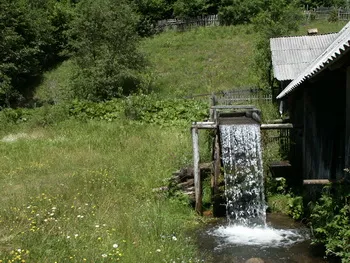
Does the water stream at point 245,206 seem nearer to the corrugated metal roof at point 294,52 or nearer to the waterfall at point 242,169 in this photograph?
the waterfall at point 242,169

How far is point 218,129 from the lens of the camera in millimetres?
10266

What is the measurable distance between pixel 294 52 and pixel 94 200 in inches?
437

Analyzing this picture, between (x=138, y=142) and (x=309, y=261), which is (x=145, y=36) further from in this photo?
(x=309, y=261)

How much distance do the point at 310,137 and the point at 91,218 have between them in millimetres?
5141

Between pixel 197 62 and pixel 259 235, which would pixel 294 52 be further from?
pixel 197 62

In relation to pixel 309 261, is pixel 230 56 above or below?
above

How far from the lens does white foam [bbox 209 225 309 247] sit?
8.20m

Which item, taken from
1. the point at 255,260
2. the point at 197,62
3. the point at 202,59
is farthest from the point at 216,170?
the point at 202,59

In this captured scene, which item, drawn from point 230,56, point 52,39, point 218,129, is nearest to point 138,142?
point 218,129

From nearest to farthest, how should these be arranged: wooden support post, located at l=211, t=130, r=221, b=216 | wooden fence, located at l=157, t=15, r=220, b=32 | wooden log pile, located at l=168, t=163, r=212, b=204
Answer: wooden support post, located at l=211, t=130, r=221, b=216, wooden log pile, located at l=168, t=163, r=212, b=204, wooden fence, located at l=157, t=15, r=220, b=32

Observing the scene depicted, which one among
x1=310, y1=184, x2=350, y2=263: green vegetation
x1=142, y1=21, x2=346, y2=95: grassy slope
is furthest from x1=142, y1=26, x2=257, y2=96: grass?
x1=310, y1=184, x2=350, y2=263: green vegetation

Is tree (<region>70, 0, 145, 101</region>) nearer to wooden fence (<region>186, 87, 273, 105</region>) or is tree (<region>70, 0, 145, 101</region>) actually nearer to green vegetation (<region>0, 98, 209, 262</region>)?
wooden fence (<region>186, 87, 273, 105</region>)

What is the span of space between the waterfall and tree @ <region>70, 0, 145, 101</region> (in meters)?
13.8

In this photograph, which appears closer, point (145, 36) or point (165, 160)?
point (165, 160)
